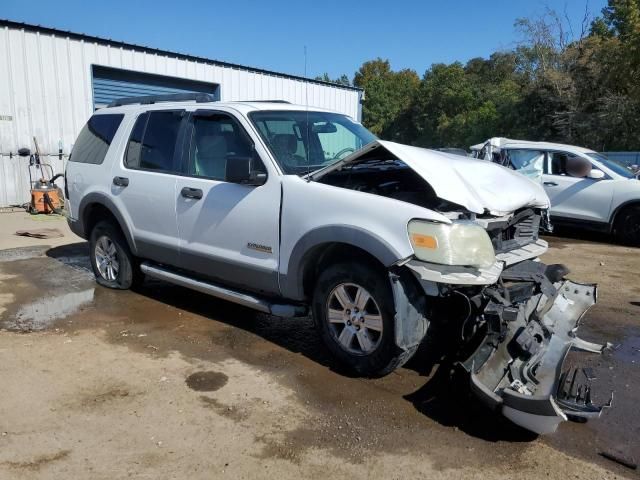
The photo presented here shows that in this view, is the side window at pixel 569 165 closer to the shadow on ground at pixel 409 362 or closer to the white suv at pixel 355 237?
the white suv at pixel 355 237

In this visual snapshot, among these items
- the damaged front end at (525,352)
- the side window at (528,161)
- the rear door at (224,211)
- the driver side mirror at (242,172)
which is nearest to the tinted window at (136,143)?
the rear door at (224,211)

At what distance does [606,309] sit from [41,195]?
11061 mm

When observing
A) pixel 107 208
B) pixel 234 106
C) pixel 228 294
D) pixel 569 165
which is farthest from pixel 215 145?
pixel 569 165

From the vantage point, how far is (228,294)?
4.55 metres

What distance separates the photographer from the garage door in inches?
541

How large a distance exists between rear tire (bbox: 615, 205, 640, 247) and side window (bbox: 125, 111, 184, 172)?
25.2 ft

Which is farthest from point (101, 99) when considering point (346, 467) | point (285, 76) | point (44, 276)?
point (346, 467)

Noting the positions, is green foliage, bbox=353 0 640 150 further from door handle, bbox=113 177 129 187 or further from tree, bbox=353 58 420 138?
door handle, bbox=113 177 129 187

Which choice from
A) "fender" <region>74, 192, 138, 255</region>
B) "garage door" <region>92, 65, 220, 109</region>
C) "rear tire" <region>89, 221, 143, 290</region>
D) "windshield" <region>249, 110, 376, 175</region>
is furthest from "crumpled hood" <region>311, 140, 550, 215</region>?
"garage door" <region>92, 65, 220, 109</region>

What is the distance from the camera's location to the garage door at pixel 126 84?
13750 millimetres

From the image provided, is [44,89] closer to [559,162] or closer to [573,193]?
[559,162]

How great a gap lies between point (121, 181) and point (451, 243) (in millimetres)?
3646

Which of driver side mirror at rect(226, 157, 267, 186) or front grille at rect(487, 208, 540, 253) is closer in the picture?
front grille at rect(487, 208, 540, 253)

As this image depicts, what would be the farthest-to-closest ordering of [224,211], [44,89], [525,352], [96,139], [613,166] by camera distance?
1. [44,89]
2. [613,166]
3. [96,139]
4. [224,211]
5. [525,352]
